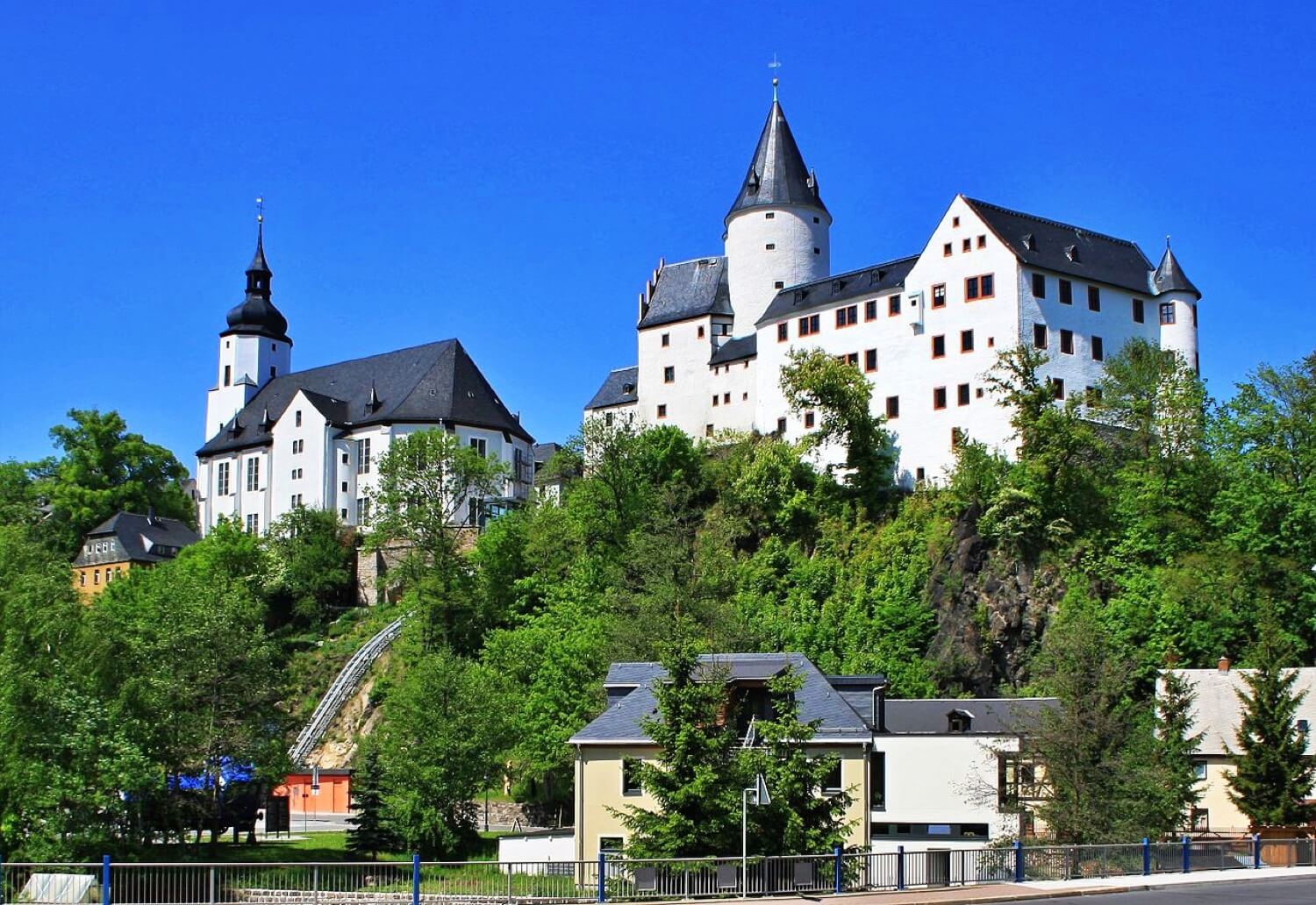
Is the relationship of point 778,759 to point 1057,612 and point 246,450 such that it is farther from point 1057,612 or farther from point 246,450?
point 246,450

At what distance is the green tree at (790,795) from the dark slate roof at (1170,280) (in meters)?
45.5

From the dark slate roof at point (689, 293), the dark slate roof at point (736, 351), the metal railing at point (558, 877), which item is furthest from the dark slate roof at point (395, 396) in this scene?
the metal railing at point (558, 877)

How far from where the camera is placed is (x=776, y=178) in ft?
277

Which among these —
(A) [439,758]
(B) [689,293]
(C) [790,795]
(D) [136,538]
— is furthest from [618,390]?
(C) [790,795]

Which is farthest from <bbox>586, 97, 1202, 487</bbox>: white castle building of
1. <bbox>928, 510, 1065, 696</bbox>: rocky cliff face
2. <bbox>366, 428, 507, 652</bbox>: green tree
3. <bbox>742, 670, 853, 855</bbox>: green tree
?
<bbox>742, 670, 853, 855</bbox>: green tree

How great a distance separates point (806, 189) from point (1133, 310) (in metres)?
21.3

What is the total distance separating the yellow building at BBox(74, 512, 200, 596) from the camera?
96.8 metres

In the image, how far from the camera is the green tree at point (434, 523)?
75.3m

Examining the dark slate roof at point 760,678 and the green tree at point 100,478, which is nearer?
the dark slate roof at point 760,678

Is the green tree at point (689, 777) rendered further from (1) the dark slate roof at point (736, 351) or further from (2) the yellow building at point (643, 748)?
(1) the dark slate roof at point (736, 351)

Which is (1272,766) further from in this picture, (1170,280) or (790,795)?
(1170,280)

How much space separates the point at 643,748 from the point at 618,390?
52.6 m

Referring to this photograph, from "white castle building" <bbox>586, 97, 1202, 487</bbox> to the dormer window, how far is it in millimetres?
20266

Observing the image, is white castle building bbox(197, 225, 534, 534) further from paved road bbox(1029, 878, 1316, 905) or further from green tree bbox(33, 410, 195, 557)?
paved road bbox(1029, 878, 1316, 905)
